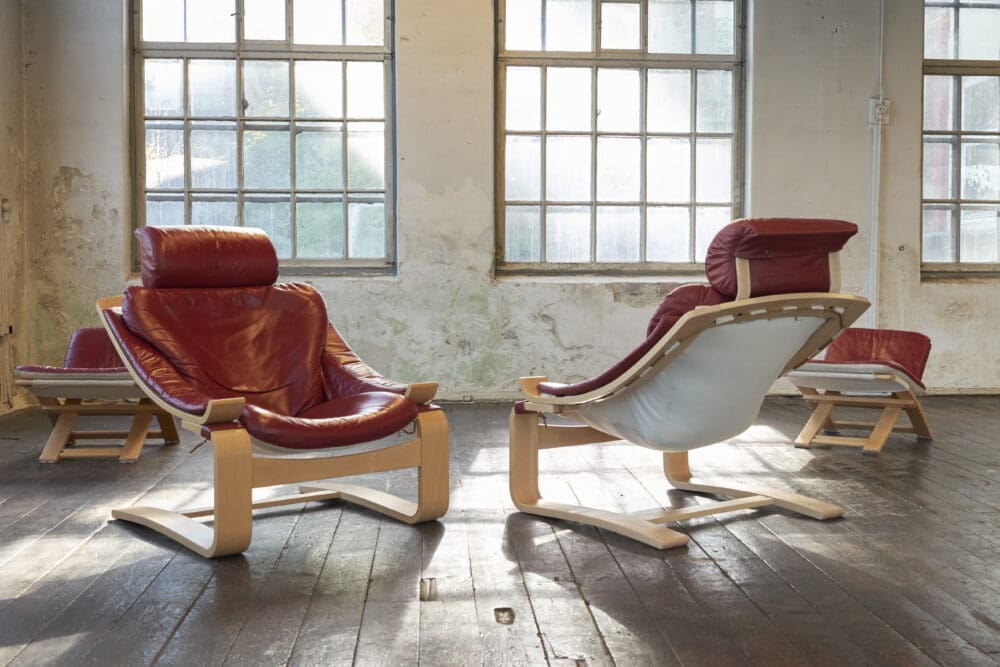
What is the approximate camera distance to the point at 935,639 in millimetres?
2232

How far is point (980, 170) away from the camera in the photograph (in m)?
7.36

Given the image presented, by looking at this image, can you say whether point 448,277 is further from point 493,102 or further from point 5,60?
point 5,60

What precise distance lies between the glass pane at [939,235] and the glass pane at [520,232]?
108 inches

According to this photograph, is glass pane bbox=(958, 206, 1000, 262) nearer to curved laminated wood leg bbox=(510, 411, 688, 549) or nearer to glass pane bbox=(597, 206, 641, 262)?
glass pane bbox=(597, 206, 641, 262)

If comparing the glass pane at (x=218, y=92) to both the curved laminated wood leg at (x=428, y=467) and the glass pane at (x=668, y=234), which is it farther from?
the curved laminated wood leg at (x=428, y=467)

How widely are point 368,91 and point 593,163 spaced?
5.21 feet

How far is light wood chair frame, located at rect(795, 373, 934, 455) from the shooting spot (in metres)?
4.71

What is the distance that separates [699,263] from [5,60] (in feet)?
15.2

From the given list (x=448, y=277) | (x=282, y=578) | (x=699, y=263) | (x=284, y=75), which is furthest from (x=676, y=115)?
(x=282, y=578)

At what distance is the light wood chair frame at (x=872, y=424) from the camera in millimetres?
4715

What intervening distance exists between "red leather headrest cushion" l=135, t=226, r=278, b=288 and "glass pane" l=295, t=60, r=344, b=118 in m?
3.23

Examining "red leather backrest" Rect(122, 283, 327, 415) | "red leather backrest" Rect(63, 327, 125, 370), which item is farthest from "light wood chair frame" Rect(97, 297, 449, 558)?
"red leather backrest" Rect(63, 327, 125, 370)

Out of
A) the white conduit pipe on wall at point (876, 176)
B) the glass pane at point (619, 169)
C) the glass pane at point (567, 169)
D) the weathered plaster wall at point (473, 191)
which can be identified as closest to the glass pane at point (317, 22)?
the weathered plaster wall at point (473, 191)

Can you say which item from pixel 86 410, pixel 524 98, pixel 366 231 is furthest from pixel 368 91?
pixel 86 410
